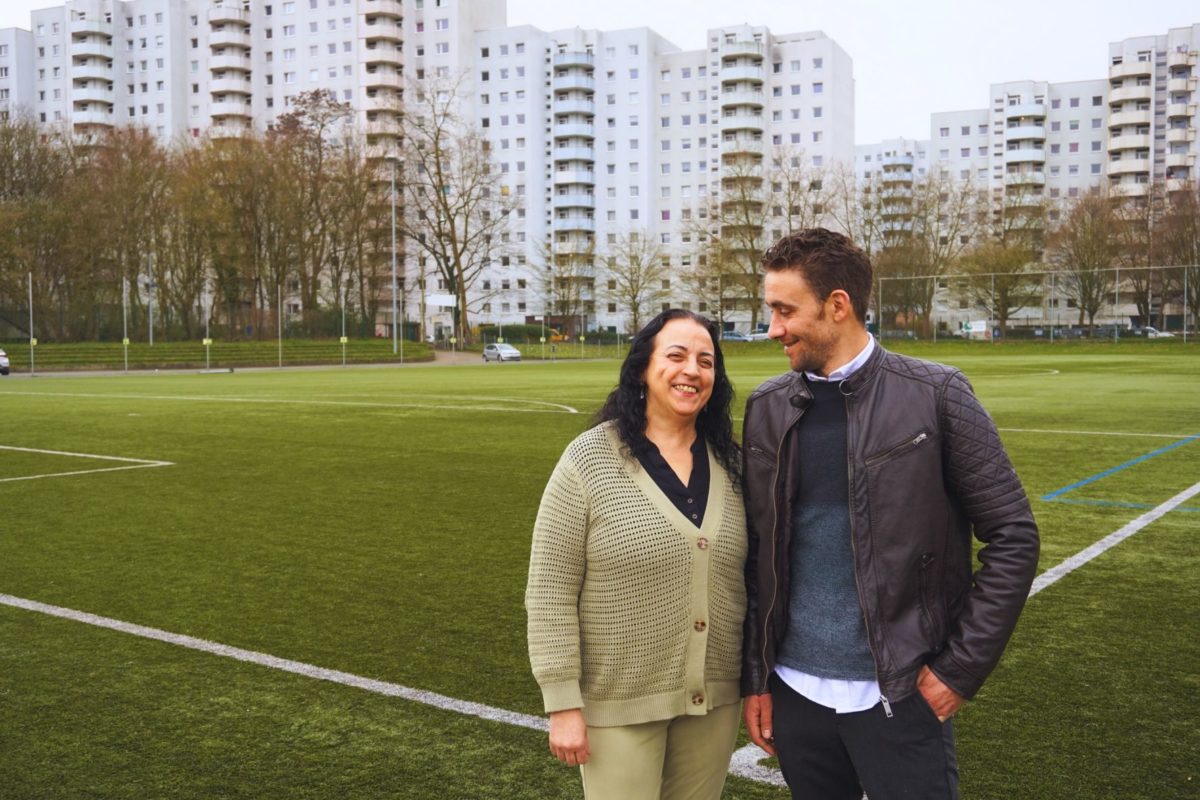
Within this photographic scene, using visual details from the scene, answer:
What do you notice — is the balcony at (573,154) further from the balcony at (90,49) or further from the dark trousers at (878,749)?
the dark trousers at (878,749)

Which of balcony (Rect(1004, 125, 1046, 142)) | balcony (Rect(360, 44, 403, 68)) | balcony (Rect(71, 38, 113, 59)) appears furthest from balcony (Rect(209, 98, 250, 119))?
balcony (Rect(1004, 125, 1046, 142))

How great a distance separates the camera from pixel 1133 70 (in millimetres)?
110188

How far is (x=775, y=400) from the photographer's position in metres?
2.74

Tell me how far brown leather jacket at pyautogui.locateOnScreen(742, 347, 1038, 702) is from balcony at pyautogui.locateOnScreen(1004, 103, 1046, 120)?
12649 centimetres

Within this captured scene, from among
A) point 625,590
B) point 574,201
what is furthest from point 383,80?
point 625,590

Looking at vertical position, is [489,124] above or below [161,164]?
above

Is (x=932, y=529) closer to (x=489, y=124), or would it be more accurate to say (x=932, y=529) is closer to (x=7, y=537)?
(x=7, y=537)

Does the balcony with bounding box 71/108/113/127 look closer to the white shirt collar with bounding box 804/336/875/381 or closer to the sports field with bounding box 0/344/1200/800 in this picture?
the sports field with bounding box 0/344/1200/800

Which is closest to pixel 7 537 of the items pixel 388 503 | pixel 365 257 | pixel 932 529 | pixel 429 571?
pixel 388 503

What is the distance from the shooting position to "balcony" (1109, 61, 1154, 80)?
10975cm

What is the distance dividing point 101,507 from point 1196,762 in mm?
9315

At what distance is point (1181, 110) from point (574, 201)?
191ft

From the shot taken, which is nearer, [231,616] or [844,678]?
[844,678]

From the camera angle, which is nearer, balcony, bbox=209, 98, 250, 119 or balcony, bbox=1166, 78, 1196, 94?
balcony, bbox=1166, 78, 1196, 94
